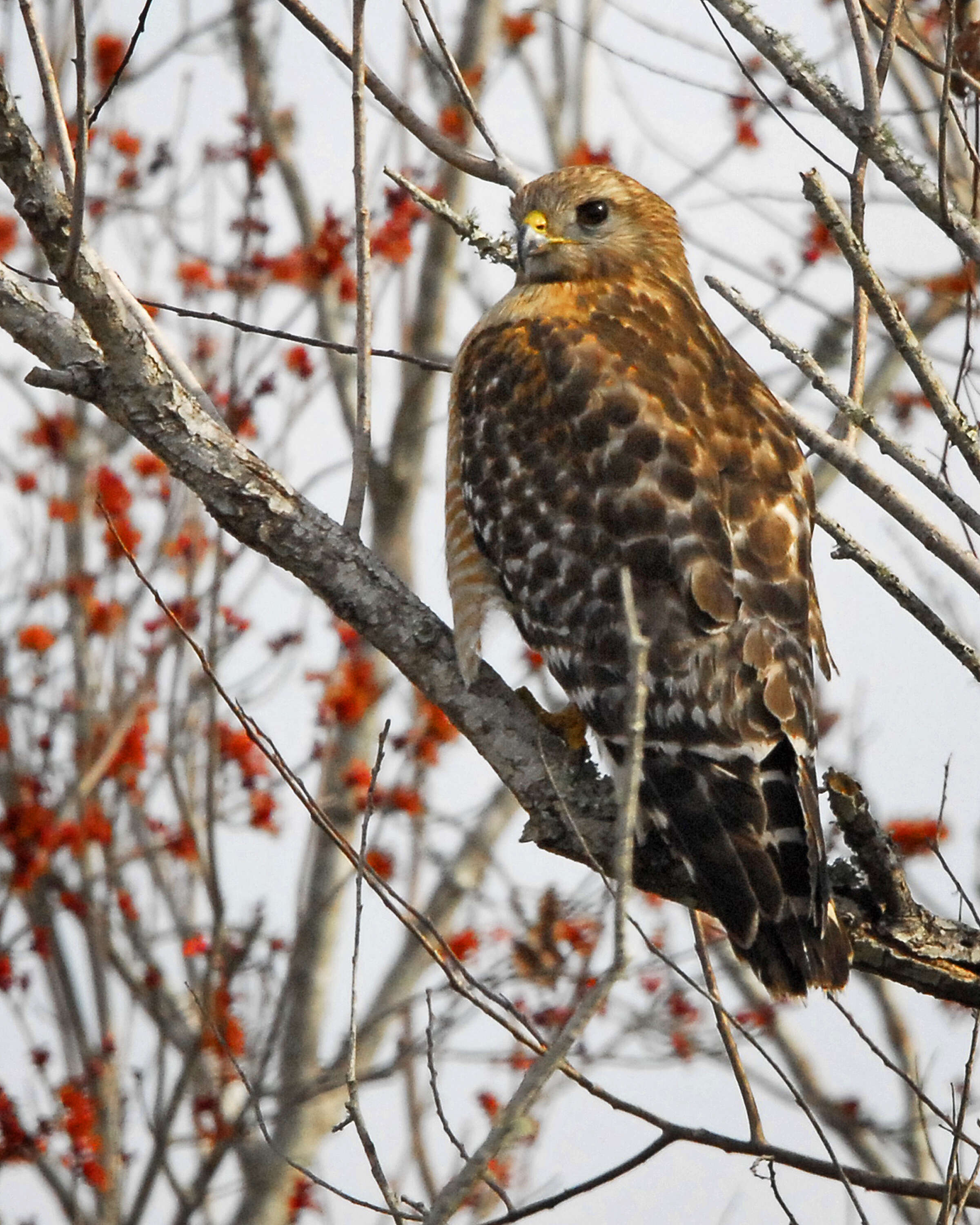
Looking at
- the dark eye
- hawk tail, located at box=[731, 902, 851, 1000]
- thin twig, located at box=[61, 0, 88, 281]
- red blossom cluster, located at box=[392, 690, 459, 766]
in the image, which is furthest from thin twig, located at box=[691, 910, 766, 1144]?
red blossom cluster, located at box=[392, 690, 459, 766]

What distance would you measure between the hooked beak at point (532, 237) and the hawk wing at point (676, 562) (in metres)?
0.27

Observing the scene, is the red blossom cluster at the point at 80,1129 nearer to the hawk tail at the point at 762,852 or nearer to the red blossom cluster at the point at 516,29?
the hawk tail at the point at 762,852

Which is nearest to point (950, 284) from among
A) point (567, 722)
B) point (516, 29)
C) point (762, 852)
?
point (516, 29)

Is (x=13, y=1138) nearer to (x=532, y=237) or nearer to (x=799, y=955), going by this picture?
(x=799, y=955)

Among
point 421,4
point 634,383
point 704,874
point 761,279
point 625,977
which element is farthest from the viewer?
point 761,279

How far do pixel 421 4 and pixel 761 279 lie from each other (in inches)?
73.1

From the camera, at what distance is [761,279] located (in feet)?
16.0

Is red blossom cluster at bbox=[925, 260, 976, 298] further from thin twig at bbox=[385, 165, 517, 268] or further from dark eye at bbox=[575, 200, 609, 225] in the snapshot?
thin twig at bbox=[385, 165, 517, 268]

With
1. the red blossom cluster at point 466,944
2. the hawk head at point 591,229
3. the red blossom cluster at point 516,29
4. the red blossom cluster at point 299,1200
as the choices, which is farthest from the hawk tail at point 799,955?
the red blossom cluster at point 516,29

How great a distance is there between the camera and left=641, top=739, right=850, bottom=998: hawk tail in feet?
9.78

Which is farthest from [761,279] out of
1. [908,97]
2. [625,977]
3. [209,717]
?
[625,977]

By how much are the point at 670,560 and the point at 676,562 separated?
16 mm

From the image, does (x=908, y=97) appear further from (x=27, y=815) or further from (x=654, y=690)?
(x=27, y=815)

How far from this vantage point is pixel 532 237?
4445mm
